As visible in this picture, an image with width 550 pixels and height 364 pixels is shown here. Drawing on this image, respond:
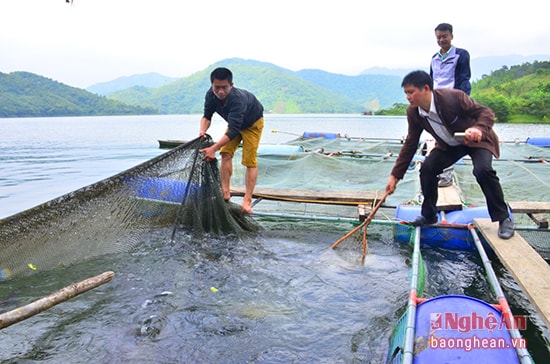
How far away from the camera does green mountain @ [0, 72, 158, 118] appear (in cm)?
9612

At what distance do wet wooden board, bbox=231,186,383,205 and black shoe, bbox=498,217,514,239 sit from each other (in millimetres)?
2054

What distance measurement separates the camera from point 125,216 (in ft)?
14.1

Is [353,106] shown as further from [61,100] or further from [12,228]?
[12,228]

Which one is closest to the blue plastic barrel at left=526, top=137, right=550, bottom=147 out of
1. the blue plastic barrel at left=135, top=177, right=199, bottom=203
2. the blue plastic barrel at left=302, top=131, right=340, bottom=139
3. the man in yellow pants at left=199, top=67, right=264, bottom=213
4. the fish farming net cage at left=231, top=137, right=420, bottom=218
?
the blue plastic barrel at left=302, top=131, right=340, bottom=139

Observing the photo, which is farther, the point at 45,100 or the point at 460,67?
the point at 45,100

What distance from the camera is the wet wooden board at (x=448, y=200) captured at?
16.7ft

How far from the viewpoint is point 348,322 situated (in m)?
3.47

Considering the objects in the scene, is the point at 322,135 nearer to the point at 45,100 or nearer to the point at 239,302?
the point at 239,302

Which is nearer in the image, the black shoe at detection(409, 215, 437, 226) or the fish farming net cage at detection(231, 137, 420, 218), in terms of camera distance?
the black shoe at detection(409, 215, 437, 226)

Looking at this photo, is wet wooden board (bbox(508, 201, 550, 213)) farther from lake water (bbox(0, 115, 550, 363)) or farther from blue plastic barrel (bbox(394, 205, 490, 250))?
lake water (bbox(0, 115, 550, 363))

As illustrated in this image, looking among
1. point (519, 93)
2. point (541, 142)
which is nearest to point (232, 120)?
point (541, 142)

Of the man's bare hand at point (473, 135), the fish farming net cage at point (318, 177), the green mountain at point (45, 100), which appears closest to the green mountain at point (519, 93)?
the fish farming net cage at point (318, 177)

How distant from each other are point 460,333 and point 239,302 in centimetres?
207

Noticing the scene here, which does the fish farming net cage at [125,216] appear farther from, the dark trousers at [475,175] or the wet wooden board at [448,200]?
the wet wooden board at [448,200]
